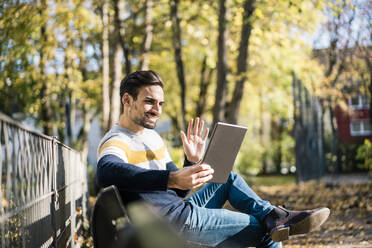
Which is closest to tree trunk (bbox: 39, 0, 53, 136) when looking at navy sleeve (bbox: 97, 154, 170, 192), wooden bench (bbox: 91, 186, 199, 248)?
navy sleeve (bbox: 97, 154, 170, 192)

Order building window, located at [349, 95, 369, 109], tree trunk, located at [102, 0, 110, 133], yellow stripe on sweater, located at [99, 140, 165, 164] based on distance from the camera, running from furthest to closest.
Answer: building window, located at [349, 95, 369, 109], tree trunk, located at [102, 0, 110, 133], yellow stripe on sweater, located at [99, 140, 165, 164]

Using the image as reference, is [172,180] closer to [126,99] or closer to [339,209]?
[126,99]

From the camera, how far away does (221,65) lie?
11406mm

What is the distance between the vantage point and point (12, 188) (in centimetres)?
272

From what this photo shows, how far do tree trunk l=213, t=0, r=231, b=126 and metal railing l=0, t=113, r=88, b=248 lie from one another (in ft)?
22.5

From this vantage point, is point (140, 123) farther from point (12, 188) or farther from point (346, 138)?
point (346, 138)

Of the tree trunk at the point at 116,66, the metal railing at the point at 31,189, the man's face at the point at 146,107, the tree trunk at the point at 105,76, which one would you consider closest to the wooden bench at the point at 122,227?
the metal railing at the point at 31,189

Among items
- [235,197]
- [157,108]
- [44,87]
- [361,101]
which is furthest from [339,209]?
[44,87]

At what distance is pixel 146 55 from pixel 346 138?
805 centimetres

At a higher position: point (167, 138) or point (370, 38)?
point (370, 38)

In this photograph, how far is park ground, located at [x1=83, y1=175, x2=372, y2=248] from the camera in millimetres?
6438

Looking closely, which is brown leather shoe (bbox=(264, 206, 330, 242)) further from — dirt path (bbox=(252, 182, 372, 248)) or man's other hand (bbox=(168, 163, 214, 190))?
dirt path (bbox=(252, 182, 372, 248))

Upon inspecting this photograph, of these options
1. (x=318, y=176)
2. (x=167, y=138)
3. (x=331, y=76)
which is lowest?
(x=318, y=176)

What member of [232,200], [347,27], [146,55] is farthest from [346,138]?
[232,200]
